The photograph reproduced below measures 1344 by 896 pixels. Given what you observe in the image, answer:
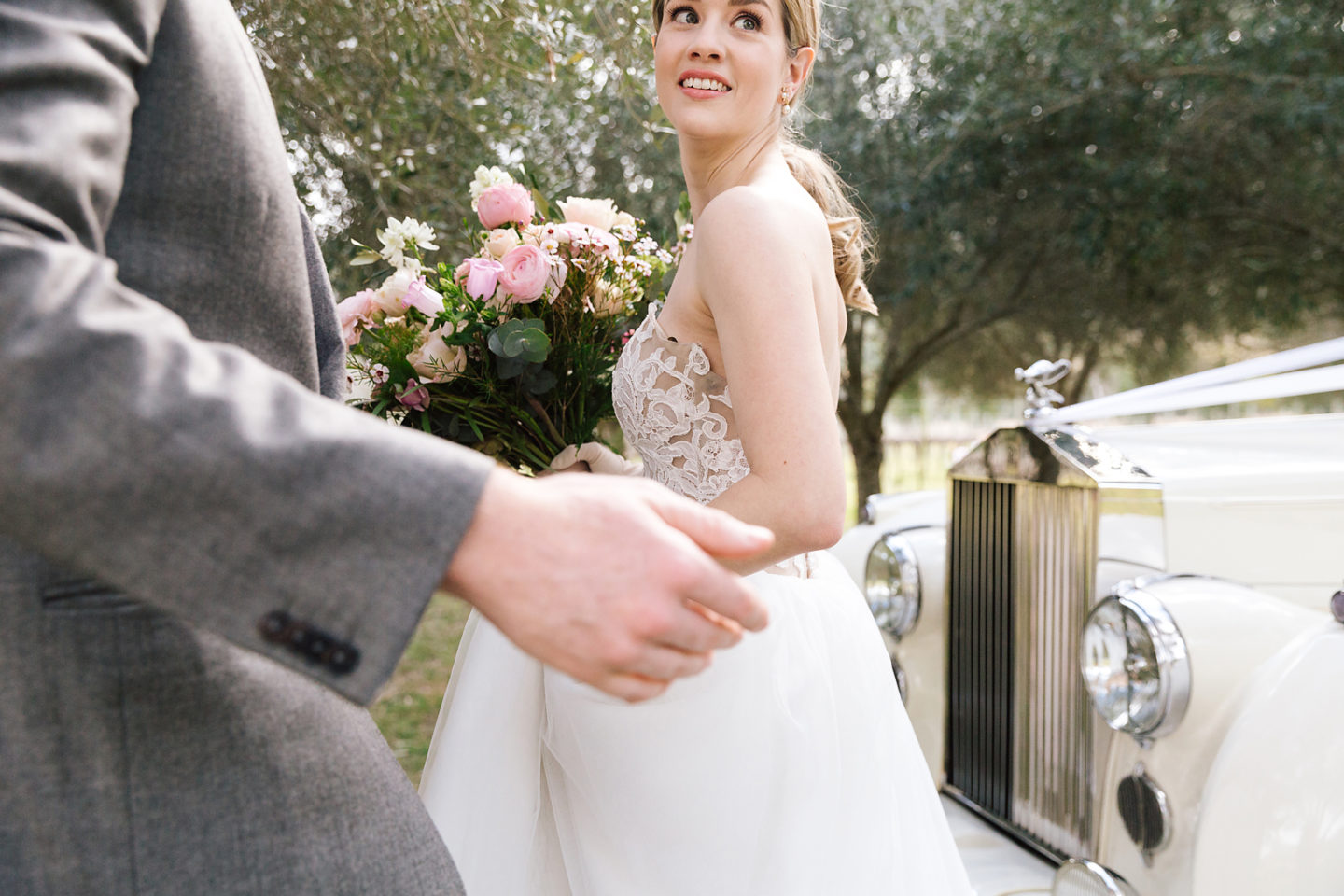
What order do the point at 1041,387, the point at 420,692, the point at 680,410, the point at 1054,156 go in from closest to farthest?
1. the point at 680,410
2. the point at 1041,387
3. the point at 420,692
4. the point at 1054,156

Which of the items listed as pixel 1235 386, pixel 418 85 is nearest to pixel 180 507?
pixel 1235 386

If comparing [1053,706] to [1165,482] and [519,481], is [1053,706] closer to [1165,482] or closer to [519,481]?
[1165,482]

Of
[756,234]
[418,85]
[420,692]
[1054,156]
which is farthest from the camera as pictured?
[1054,156]

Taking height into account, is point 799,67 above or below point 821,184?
above

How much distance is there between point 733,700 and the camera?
4.85 ft

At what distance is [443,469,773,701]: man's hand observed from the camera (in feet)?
2.06

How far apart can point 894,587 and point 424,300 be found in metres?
2.13

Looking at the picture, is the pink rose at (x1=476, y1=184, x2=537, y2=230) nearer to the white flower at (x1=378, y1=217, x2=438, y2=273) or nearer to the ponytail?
the white flower at (x1=378, y1=217, x2=438, y2=273)

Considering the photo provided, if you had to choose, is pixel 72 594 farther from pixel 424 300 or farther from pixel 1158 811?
pixel 1158 811

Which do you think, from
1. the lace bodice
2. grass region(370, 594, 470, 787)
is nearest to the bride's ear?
the lace bodice

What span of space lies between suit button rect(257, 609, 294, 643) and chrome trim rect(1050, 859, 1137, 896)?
6.76 feet

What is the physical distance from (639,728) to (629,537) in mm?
913

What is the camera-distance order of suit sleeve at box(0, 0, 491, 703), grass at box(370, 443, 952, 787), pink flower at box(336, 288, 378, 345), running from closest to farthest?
suit sleeve at box(0, 0, 491, 703)
pink flower at box(336, 288, 378, 345)
grass at box(370, 443, 952, 787)

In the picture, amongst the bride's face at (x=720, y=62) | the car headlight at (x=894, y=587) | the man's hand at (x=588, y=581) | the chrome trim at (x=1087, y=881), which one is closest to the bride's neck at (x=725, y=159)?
the bride's face at (x=720, y=62)
